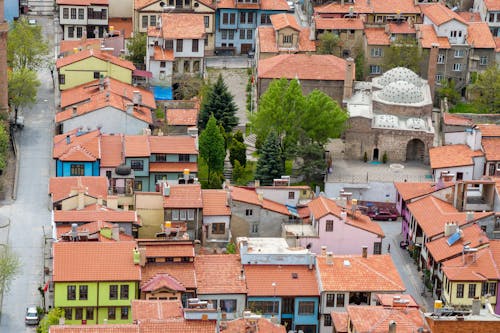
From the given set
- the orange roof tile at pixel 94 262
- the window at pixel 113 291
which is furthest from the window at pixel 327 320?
the window at pixel 113 291

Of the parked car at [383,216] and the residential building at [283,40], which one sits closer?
the parked car at [383,216]

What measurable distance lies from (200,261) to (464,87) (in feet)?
180

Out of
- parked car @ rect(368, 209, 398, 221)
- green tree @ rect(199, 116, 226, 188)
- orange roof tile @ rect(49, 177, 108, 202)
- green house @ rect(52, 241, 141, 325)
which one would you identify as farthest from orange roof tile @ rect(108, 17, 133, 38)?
green house @ rect(52, 241, 141, 325)

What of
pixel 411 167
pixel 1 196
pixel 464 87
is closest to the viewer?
pixel 1 196

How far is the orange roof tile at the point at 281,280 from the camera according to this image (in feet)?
376

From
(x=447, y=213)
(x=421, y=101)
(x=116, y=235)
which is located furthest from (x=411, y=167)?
(x=116, y=235)

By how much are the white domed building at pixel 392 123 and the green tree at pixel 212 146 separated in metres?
14.4

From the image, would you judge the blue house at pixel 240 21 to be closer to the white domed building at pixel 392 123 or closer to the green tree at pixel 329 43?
the green tree at pixel 329 43

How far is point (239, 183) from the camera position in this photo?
13962 centimetres

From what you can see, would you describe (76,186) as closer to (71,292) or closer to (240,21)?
(71,292)

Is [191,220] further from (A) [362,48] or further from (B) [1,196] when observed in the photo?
(A) [362,48]

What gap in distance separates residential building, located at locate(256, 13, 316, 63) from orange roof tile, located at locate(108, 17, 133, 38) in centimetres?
1525

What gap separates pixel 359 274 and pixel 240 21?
63774mm

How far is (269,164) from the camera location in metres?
138
